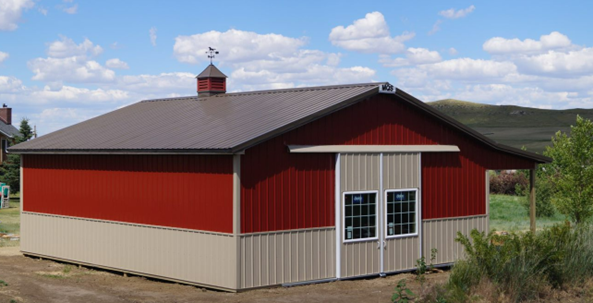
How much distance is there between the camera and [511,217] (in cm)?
3497

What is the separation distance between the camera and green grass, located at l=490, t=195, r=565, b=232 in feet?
98.4

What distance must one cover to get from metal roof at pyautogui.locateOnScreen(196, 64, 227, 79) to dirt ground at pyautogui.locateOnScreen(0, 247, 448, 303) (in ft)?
23.3

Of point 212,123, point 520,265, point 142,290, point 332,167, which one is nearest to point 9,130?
point 212,123

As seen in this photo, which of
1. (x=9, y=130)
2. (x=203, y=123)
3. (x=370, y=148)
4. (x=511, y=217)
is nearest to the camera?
(x=370, y=148)

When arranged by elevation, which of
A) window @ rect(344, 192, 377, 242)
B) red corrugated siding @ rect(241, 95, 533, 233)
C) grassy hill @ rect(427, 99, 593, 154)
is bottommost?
window @ rect(344, 192, 377, 242)

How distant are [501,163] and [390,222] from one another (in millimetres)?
4582

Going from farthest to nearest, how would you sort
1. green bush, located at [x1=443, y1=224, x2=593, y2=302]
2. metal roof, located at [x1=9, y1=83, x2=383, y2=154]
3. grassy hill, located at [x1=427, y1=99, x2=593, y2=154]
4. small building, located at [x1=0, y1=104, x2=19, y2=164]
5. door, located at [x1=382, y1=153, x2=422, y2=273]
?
grassy hill, located at [x1=427, y1=99, x2=593, y2=154], small building, located at [x1=0, y1=104, x2=19, y2=164], door, located at [x1=382, y1=153, x2=422, y2=273], metal roof, located at [x1=9, y1=83, x2=383, y2=154], green bush, located at [x1=443, y1=224, x2=593, y2=302]

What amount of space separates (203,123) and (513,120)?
10239 centimetres

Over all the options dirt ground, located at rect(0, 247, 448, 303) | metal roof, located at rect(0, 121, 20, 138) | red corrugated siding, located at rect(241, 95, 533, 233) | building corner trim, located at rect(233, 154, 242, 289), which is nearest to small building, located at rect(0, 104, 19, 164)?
metal roof, located at rect(0, 121, 20, 138)

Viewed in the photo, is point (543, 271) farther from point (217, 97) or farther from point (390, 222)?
point (217, 97)

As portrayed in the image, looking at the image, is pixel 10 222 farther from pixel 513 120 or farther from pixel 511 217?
pixel 513 120

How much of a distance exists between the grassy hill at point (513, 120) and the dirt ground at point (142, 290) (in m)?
78.1

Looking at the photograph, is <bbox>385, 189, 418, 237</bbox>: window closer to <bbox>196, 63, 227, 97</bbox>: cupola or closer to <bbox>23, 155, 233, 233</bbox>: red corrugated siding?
<bbox>23, 155, 233, 233</bbox>: red corrugated siding

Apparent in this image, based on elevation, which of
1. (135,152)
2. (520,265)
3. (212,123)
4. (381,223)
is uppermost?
(212,123)
